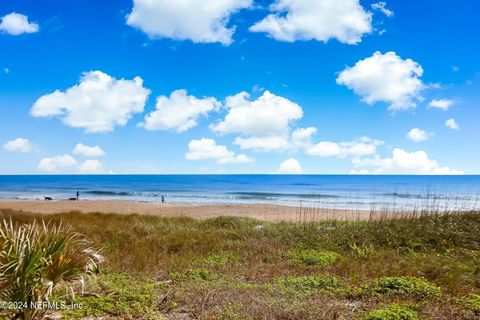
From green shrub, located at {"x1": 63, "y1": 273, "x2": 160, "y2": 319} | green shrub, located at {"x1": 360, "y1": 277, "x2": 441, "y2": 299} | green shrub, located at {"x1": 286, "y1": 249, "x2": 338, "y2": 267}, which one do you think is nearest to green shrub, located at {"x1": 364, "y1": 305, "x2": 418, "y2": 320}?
green shrub, located at {"x1": 360, "y1": 277, "x2": 441, "y2": 299}

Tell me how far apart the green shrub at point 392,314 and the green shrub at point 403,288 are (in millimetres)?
1029

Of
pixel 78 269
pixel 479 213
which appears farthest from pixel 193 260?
pixel 479 213

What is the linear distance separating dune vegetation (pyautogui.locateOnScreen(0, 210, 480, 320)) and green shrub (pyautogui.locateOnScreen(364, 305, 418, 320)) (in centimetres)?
1

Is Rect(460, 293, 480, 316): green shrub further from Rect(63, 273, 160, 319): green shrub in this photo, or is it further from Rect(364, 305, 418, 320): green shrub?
Rect(63, 273, 160, 319): green shrub

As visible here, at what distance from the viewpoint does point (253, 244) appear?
36.1ft

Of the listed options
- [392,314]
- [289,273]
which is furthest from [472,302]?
[289,273]

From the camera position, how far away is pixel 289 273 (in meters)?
8.18

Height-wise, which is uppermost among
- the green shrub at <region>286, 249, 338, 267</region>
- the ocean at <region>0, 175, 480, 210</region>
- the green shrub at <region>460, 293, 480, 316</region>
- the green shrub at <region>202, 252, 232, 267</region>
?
the green shrub at <region>460, 293, 480, 316</region>

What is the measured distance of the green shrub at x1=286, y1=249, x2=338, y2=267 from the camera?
30.0ft

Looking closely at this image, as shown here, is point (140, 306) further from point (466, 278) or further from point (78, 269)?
point (466, 278)

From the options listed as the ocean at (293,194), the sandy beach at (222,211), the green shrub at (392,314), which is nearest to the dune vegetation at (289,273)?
the green shrub at (392,314)

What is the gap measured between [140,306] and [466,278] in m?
5.88

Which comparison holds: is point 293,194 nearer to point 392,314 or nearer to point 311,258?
point 311,258

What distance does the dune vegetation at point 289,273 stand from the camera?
5.68 meters
